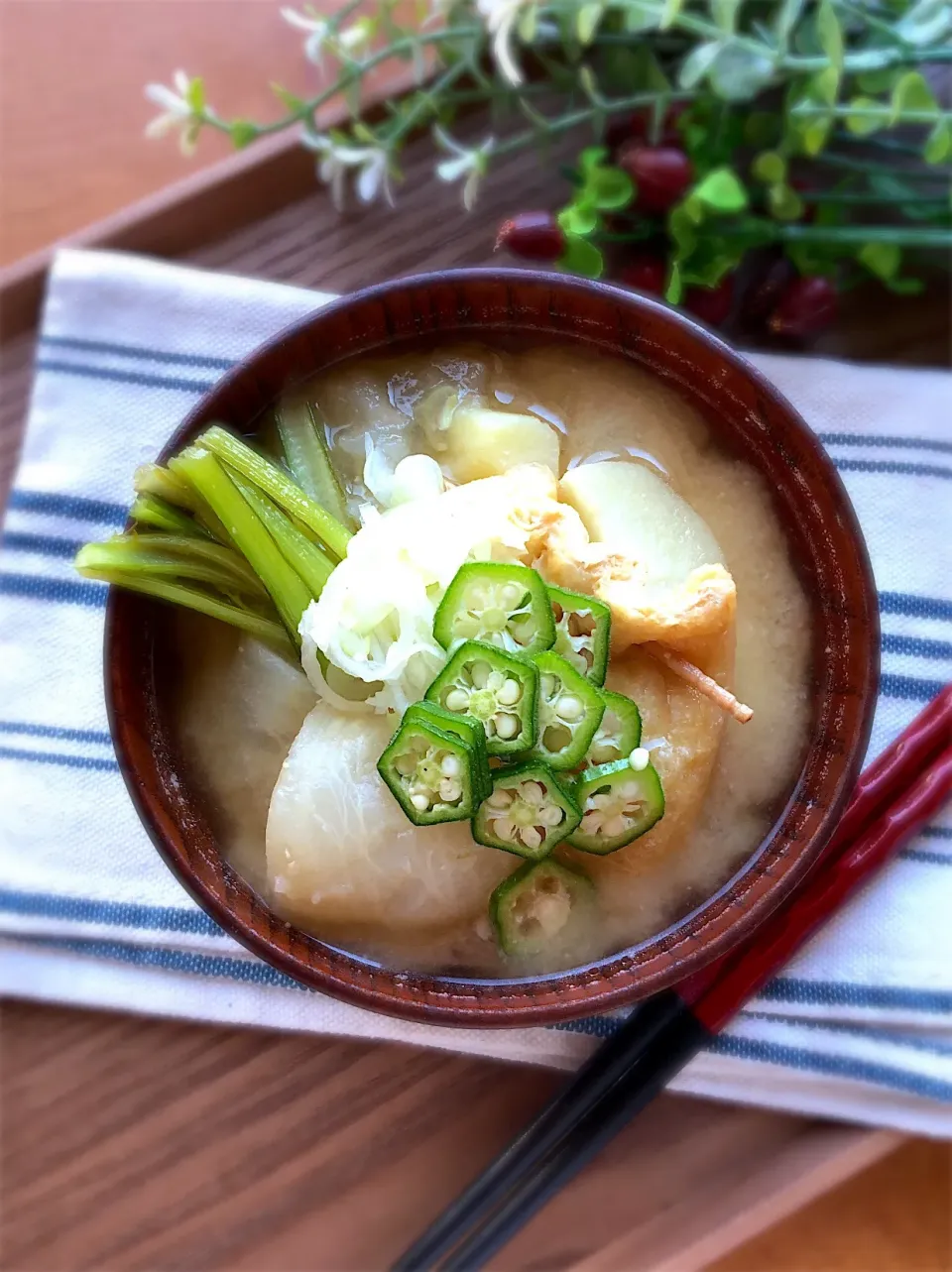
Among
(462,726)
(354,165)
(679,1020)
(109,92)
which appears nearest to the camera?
(462,726)

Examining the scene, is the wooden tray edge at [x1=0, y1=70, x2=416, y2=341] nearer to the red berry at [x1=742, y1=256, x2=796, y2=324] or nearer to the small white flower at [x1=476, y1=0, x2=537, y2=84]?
the small white flower at [x1=476, y1=0, x2=537, y2=84]

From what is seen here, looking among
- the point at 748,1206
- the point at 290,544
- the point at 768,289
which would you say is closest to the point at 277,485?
the point at 290,544

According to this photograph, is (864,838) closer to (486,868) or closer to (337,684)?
(486,868)

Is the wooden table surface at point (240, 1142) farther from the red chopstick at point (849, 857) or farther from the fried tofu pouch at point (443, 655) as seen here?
the fried tofu pouch at point (443, 655)

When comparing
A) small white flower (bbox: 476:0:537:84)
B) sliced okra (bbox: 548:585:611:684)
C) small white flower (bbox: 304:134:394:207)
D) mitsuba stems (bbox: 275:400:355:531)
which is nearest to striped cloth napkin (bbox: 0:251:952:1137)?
A: small white flower (bbox: 304:134:394:207)

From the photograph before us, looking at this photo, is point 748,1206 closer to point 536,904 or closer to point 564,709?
point 536,904

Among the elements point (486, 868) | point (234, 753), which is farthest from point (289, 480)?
point (486, 868)
